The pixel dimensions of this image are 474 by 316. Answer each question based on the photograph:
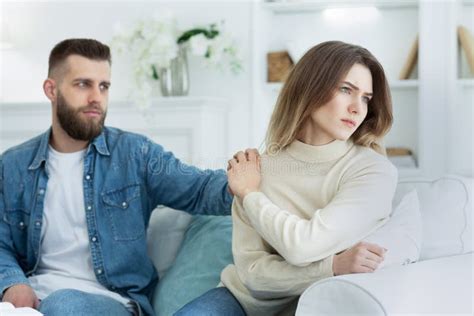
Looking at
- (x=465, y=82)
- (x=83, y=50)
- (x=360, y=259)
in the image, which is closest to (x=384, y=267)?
(x=360, y=259)

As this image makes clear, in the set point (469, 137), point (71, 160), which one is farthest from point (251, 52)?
point (71, 160)

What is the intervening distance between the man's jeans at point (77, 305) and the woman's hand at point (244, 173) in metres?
0.49

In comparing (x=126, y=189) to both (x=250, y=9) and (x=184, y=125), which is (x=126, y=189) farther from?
(x=250, y=9)

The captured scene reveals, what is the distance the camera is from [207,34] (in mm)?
4168

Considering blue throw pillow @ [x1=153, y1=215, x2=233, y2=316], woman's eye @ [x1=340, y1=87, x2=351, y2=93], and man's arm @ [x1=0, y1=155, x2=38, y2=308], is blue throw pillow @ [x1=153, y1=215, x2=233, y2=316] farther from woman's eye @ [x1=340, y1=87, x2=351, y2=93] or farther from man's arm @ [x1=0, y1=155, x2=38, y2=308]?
woman's eye @ [x1=340, y1=87, x2=351, y2=93]

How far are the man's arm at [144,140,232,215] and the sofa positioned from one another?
0.06 meters

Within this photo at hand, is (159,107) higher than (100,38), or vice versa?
(100,38)

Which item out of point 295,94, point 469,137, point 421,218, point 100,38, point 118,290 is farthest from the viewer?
point 100,38

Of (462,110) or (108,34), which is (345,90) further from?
(108,34)

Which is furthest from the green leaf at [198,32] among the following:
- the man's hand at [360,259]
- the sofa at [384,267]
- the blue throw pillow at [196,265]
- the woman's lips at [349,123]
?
the man's hand at [360,259]

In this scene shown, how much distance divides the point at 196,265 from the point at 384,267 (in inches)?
26.9

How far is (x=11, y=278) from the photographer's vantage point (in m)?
2.22

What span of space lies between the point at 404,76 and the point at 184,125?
1.12 metres

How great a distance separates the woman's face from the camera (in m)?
1.81
